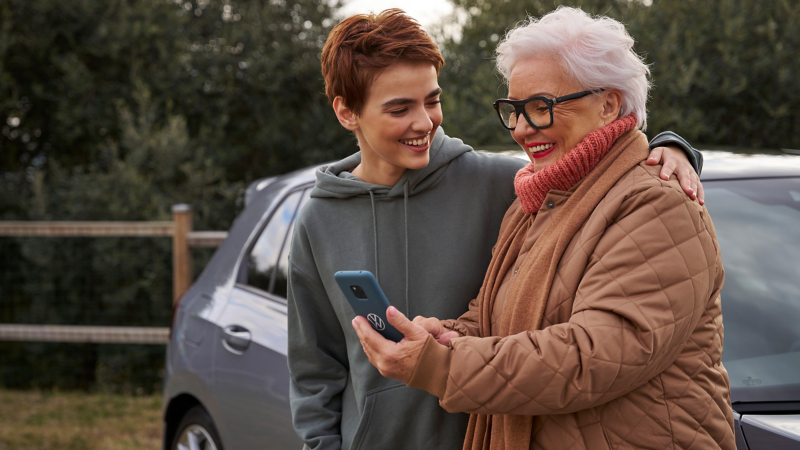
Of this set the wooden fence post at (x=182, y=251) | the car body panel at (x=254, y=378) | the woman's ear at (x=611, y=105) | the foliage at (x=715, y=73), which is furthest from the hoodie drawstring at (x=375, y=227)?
the foliage at (x=715, y=73)

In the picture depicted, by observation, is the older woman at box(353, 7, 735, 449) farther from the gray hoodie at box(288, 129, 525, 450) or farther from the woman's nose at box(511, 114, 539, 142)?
the gray hoodie at box(288, 129, 525, 450)

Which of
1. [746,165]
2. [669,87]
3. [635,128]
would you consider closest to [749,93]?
[669,87]

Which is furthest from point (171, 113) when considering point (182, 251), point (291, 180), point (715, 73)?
point (715, 73)

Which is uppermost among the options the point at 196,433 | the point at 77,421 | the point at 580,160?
the point at 580,160

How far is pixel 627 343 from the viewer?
1.26m

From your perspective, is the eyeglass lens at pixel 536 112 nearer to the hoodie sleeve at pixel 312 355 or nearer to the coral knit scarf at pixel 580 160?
the coral knit scarf at pixel 580 160

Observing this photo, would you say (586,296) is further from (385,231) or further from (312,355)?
(312,355)

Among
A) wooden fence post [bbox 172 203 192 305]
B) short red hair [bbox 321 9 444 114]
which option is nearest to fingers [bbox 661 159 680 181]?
short red hair [bbox 321 9 444 114]

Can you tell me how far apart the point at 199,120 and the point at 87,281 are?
234 cm

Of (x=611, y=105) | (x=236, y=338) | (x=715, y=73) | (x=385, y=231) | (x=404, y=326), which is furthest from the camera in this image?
(x=715, y=73)

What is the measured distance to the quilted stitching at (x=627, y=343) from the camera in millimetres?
1271

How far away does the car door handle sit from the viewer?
279 cm

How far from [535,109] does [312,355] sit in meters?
0.93

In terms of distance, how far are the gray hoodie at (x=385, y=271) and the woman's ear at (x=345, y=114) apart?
148 mm
